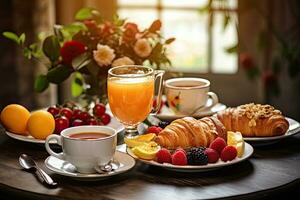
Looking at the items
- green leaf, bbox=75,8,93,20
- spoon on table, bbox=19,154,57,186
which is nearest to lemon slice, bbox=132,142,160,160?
spoon on table, bbox=19,154,57,186

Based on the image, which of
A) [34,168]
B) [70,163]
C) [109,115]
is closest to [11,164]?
[34,168]

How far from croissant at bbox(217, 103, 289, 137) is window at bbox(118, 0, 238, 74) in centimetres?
169

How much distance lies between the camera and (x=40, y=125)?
1.93m

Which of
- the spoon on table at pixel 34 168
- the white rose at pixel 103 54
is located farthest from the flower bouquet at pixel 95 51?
the spoon on table at pixel 34 168

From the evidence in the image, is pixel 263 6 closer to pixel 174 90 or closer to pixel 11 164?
pixel 174 90

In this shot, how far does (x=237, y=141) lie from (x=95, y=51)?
563 millimetres

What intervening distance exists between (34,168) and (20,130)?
0.73 feet

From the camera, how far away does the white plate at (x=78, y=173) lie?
66.2 inches

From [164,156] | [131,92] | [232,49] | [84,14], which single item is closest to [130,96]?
[131,92]

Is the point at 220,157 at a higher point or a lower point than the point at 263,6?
lower

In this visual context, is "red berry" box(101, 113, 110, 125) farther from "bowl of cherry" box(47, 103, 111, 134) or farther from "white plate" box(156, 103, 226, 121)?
"white plate" box(156, 103, 226, 121)

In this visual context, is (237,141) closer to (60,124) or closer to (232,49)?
(60,124)

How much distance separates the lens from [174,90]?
213 centimetres

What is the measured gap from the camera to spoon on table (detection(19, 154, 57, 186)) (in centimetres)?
168
